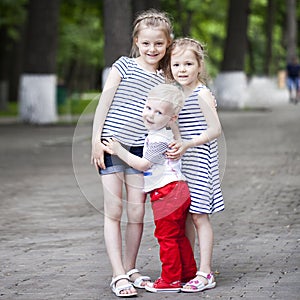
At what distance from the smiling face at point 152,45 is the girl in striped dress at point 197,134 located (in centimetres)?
7

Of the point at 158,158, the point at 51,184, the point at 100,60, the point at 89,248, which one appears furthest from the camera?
the point at 100,60

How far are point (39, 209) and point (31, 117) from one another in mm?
18051

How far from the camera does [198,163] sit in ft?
22.3

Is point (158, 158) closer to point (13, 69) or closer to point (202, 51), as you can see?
point (202, 51)

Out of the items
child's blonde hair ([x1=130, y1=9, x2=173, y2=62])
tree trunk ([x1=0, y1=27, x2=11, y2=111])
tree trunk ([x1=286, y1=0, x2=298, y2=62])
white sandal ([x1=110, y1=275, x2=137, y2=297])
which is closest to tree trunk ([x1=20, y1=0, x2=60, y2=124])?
tree trunk ([x1=0, y1=27, x2=11, y2=111])

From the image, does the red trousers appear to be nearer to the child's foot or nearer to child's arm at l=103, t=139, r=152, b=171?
the child's foot

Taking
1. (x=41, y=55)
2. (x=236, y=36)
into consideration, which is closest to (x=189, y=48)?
(x=41, y=55)

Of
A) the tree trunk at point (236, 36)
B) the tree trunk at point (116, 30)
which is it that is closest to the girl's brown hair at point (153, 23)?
the tree trunk at point (116, 30)

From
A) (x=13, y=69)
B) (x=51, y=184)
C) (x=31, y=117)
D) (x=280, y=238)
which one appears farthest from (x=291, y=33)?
(x=280, y=238)

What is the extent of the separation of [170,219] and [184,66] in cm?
95

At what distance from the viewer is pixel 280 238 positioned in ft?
29.1

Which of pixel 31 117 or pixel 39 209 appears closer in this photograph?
pixel 39 209

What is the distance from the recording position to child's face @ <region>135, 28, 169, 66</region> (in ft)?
22.2

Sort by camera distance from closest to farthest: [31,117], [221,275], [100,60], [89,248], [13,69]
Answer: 1. [221,275]
2. [89,248]
3. [31,117]
4. [13,69]
5. [100,60]
